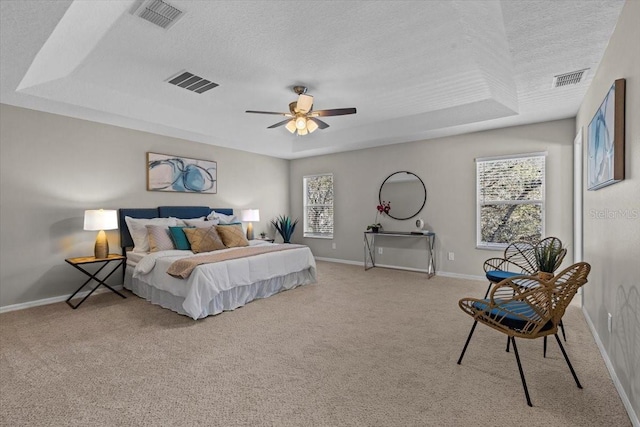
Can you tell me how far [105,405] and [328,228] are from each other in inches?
214

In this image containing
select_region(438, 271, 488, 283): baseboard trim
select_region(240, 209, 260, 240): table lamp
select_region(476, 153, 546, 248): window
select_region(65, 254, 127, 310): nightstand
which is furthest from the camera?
select_region(240, 209, 260, 240): table lamp

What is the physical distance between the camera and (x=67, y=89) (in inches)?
147

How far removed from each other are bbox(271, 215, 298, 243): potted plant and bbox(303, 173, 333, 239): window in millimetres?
392

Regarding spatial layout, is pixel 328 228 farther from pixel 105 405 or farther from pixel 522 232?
pixel 105 405

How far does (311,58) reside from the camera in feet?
10.5

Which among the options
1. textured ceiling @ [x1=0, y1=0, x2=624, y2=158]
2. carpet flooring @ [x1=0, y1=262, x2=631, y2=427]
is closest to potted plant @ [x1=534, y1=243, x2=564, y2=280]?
carpet flooring @ [x1=0, y1=262, x2=631, y2=427]

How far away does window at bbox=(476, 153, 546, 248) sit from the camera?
15.2ft

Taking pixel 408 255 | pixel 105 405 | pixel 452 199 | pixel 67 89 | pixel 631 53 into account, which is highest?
pixel 67 89

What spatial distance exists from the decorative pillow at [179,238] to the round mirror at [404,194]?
3.59m

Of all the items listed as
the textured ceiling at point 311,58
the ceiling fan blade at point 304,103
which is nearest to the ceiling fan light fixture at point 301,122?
the ceiling fan blade at point 304,103

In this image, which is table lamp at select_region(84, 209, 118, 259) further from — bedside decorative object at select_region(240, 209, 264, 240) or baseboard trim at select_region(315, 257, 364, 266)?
baseboard trim at select_region(315, 257, 364, 266)

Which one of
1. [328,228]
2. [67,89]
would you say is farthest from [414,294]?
[67,89]

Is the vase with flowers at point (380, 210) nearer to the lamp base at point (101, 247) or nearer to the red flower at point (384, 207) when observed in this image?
the red flower at point (384, 207)

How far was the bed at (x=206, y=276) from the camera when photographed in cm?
340
